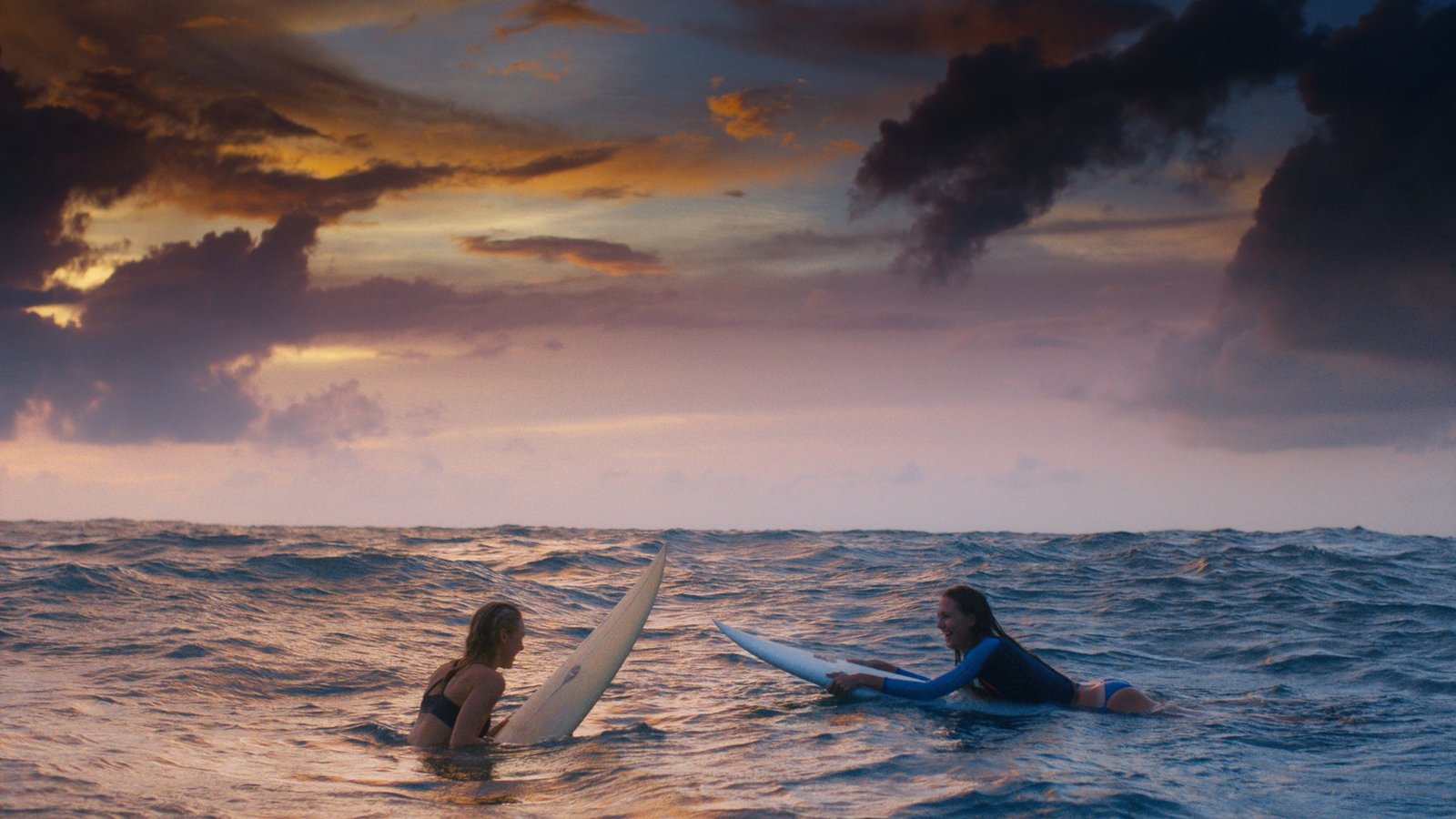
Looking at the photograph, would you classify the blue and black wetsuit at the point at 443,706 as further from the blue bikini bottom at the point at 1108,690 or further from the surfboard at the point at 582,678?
the blue bikini bottom at the point at 1108,690

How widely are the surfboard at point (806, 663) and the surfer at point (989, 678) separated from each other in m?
0.18

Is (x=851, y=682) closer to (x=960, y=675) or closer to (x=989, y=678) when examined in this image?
(x=960, y=675)

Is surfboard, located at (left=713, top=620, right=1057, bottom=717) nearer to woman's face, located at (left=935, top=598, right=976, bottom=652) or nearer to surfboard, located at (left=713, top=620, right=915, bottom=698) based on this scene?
surfboard, located at (left=713, top=620, right=915, bottom=698)

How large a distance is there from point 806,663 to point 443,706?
10.9 feet

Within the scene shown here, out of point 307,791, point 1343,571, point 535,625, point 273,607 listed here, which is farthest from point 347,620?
point 1343,571

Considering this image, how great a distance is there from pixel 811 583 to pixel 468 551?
909cm

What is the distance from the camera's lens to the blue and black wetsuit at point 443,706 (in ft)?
25.1

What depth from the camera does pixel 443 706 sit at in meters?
7.67

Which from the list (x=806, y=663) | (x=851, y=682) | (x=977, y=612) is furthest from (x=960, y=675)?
(x=806, y=663)

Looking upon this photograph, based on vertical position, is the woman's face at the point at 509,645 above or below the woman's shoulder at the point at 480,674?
above

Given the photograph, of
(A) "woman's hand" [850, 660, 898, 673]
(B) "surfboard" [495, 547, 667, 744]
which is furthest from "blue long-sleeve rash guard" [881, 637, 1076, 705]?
(B) "surfboard" [495, 547, 667, 744]

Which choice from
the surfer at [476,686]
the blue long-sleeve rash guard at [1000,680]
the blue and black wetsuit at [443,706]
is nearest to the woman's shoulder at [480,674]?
the surfer at [476,686]

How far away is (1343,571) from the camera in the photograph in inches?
715

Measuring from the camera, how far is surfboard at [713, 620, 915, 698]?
905 cm
